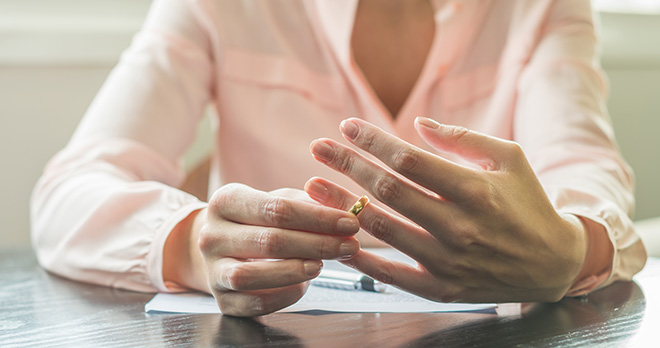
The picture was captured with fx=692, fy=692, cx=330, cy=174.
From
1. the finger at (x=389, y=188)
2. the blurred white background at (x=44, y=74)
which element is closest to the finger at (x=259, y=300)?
the finger at (x=389, y=188)

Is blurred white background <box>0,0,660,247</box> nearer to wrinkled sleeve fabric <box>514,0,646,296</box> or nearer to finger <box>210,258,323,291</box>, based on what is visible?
wrinkled sleeve fabric <box>514,0,646,296</box>

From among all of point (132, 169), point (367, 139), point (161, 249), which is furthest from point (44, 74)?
point (367, 139)

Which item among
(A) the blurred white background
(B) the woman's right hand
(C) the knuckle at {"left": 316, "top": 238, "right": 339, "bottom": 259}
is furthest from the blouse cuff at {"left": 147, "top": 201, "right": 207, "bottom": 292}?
(A) the blurred white background

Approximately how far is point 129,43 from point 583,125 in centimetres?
99

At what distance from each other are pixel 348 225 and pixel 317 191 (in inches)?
1.9

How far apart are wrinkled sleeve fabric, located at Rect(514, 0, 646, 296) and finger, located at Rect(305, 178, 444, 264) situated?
0.20 m

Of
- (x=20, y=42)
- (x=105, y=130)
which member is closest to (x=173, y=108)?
(x=105, y=130)

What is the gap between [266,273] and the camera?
0.52m

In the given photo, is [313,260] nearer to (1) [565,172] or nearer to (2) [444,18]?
(1) [565,172]

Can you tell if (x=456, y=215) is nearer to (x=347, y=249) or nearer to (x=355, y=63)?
(x=347, y=249)

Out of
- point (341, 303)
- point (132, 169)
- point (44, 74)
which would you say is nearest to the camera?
point (341, 303)

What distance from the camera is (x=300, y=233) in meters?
0.51

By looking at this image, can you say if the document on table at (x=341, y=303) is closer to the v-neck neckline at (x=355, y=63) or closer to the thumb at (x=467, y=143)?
the thumb at (x=467, y=143)

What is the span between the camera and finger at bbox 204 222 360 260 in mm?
501
